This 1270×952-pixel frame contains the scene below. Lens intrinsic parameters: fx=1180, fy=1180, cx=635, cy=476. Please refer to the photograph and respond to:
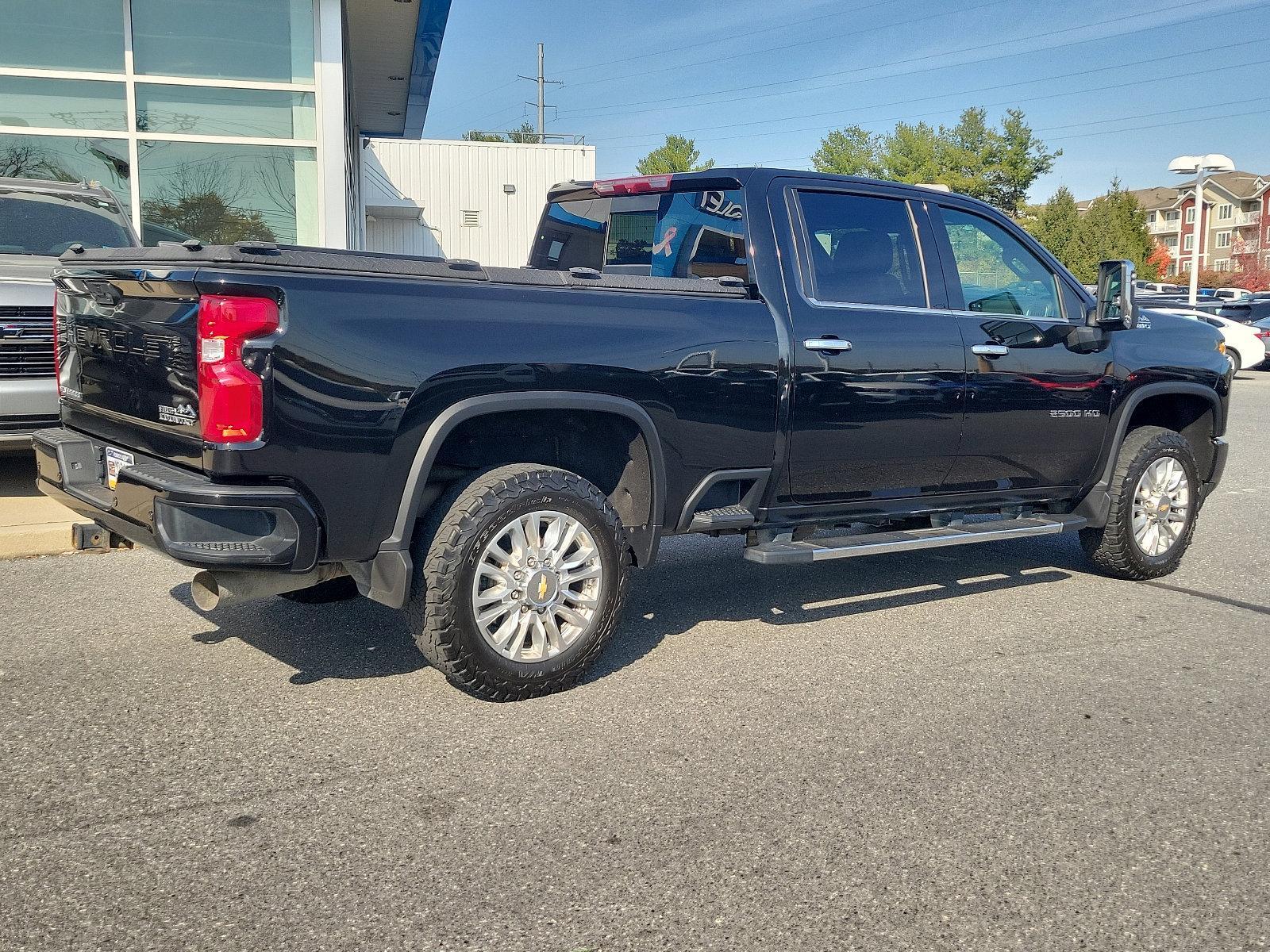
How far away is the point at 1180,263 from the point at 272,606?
105 meters

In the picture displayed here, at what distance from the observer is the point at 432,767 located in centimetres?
368

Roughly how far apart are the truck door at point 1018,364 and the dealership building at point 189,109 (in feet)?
28.4

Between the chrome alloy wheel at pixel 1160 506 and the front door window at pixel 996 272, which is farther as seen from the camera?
the chrome alloy wheel at pixel 1160 506

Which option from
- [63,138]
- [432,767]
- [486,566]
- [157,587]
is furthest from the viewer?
[63,138]

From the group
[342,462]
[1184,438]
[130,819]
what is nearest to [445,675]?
[342,462]

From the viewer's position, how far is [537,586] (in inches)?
167

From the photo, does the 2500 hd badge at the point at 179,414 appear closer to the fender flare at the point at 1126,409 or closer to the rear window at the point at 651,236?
the rear window at the point at 651,236

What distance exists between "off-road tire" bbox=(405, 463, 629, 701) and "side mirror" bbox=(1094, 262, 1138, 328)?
2940 millimetres

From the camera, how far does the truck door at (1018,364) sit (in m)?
5.53

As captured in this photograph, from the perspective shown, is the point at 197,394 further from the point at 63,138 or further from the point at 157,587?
the point at 63,138

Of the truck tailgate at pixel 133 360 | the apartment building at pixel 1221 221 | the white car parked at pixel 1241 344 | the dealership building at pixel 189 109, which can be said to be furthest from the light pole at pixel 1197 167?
the apartment building at pixel 1221 221

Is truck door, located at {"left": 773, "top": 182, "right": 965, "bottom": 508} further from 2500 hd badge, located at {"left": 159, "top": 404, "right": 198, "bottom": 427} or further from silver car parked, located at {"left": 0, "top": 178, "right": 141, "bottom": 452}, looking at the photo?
silver car parked, located at {"left": 0, "top": 178, "right": 141, "bottom": 452}

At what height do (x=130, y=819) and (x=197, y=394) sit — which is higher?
(x=197, y=394)

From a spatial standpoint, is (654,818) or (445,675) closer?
(654,818)
